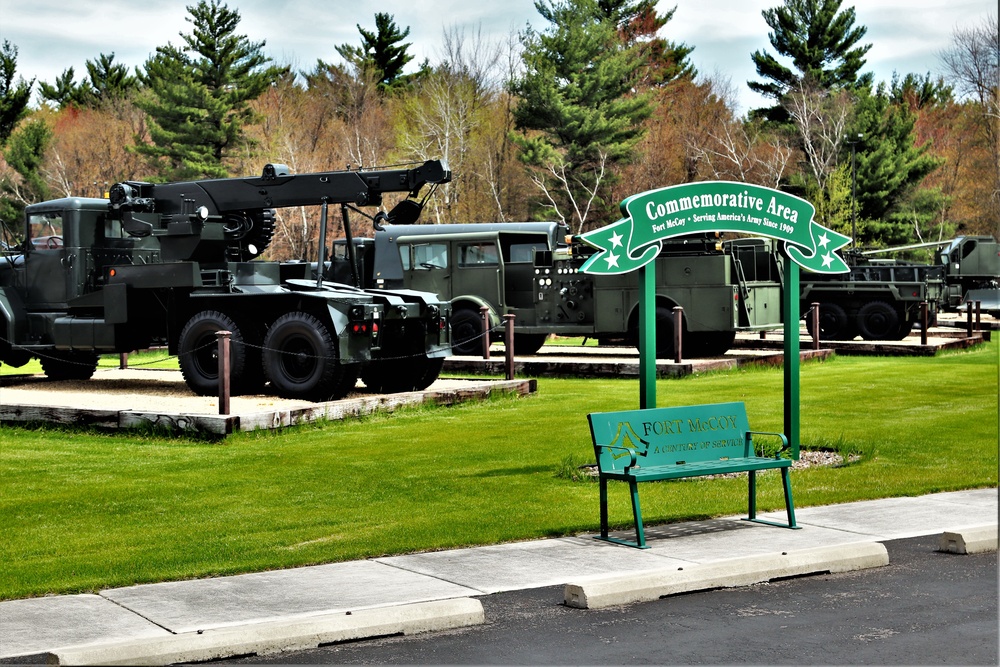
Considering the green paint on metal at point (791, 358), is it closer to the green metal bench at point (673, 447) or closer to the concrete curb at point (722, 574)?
the green metal bench at point (673, 447)

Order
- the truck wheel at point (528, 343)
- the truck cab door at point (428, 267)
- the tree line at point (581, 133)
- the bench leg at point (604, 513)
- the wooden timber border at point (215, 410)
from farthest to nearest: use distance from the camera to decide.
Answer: the tree line at point (581, 133) → the truck wheel at point (528, 343) → the truck cab door at point (428, 267) → the wooden timber border at point (215, 410) → the bench leg at point (604, 513)

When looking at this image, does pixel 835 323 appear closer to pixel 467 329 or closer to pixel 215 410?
pixel 467 329

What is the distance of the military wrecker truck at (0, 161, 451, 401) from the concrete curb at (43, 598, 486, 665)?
9420 millimetres

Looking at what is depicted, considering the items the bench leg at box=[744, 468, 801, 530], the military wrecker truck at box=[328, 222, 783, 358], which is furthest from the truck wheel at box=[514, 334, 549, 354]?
the bench leg at box=[744, 468, 801, 530]

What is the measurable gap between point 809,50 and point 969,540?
49.1 meters

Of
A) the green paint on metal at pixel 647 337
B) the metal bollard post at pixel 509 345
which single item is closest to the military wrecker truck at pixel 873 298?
the metal bollard post at pixel 509 345

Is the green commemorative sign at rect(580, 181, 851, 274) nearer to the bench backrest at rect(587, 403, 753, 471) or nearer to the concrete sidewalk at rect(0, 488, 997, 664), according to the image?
the bench backrest at rect(587, 403, 753, 471)

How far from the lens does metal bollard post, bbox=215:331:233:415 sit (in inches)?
551

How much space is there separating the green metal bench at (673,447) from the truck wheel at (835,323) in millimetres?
20604

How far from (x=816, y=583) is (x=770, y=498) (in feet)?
8.44

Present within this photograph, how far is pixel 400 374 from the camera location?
58.6 ft

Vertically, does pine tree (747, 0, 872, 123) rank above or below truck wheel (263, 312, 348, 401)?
above

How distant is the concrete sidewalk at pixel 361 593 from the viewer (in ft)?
19.5

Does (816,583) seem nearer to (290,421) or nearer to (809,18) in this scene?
(290,421)
